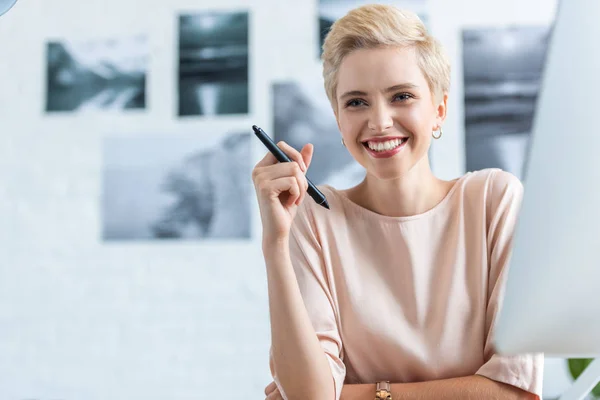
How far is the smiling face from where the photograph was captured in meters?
1.04

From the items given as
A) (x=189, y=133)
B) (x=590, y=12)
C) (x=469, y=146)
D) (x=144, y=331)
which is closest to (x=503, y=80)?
(x=469, y=146)

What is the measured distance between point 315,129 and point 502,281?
143 centimetres

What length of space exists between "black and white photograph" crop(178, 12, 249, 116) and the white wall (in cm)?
4

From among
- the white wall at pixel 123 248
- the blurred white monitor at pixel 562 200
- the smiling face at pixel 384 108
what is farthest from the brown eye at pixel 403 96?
the white wall at pixel 123 248

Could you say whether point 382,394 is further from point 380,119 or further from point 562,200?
point 562,200

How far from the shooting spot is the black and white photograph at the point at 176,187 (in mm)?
2398

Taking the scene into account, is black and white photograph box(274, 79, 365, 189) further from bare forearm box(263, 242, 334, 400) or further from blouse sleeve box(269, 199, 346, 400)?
bare forearm box(263, 242, 334, 400)

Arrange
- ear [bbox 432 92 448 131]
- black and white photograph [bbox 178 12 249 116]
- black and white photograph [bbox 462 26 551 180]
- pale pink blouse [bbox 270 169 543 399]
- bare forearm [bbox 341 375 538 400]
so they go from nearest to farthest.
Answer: bare forearm [bbox 341 375 538 400], pale pink blouse [bbox 270 169 543 399], ear [bbox 432 92 448 131], black and white photograph [bbox 462 26 551 180], black and white photograph [bbox 178 12 249 116]

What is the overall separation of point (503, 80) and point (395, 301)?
1.46 metres

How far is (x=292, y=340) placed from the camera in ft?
3.20

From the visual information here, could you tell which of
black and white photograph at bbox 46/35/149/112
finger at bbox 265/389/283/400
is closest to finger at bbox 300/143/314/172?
finger at bbox 265/389/283/400

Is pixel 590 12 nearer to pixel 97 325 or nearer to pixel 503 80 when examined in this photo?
pixel 503 80

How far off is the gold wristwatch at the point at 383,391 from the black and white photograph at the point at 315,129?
1.38 m

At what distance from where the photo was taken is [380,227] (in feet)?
3.78
